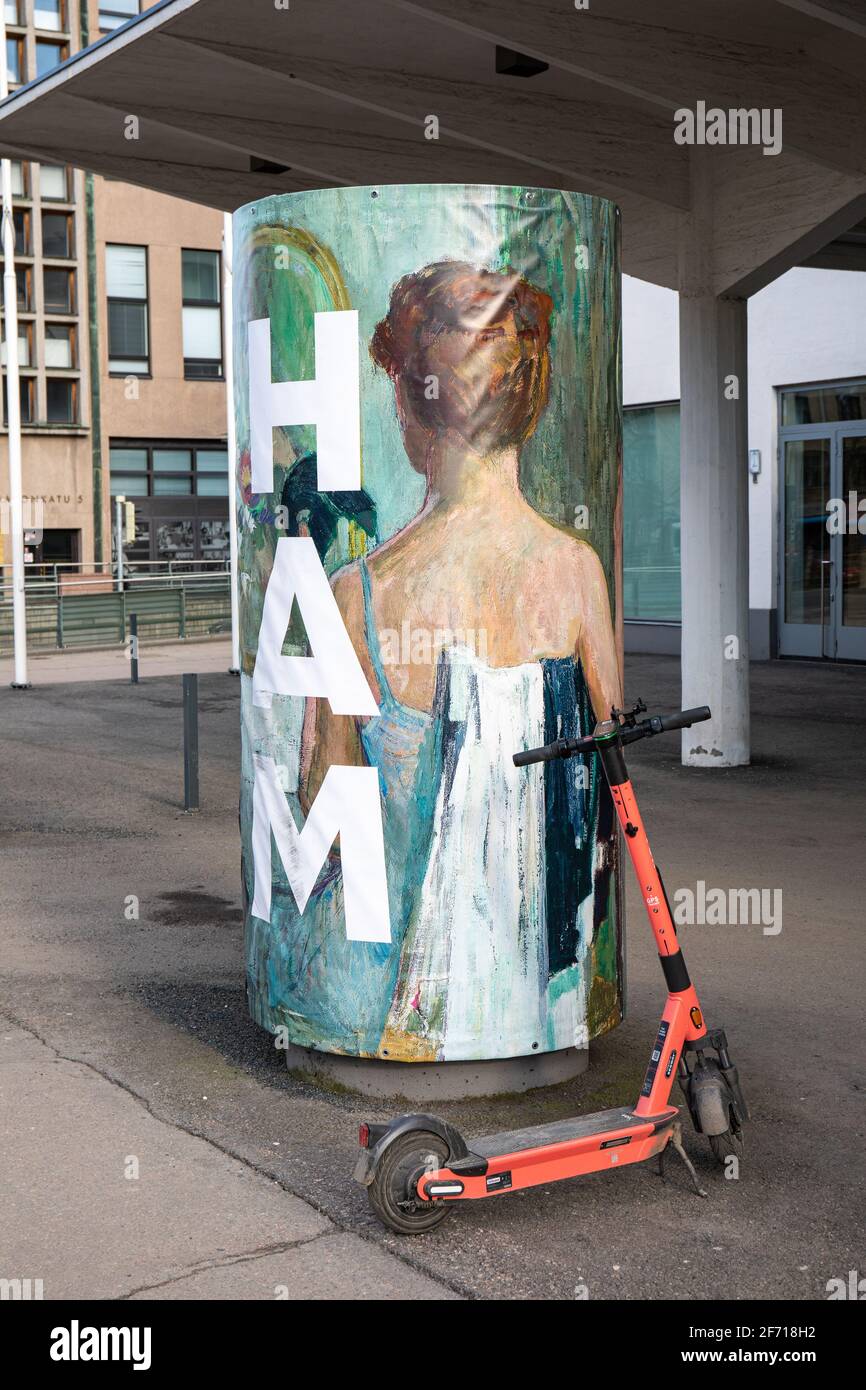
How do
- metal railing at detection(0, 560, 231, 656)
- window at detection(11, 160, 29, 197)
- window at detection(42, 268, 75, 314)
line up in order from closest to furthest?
metal railing at detection(0, 560, 231, 656) < window at detection(11, 160, 29, 197) < window at detection(42, 268, 75, 314)

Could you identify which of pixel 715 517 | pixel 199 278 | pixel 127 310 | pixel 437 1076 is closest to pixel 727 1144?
pixel 437 1076

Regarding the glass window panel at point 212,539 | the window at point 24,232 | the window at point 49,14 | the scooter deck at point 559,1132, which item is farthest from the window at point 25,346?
the scooter deck at point 559,1132

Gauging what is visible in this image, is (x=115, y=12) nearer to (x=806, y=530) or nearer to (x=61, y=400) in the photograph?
(x=61, y=400)

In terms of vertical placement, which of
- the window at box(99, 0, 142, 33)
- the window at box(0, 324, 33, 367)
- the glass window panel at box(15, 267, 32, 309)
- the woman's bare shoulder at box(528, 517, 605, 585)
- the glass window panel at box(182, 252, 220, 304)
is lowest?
the woman's bare shoulder at box(528, 517, 605, 585)

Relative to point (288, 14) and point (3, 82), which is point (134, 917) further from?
point (3, 82)

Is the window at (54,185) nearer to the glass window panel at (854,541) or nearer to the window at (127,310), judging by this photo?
the window at (127,310)

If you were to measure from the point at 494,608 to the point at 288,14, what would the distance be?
7034mm

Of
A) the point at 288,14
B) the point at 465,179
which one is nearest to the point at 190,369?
the point at 465,179

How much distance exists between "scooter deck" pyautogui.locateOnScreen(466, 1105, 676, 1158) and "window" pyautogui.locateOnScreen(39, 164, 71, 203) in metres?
39.9

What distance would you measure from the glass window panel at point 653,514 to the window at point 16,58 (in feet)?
70.7

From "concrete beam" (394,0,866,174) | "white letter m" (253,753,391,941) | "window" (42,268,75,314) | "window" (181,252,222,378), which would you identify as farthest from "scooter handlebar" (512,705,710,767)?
"window" (181,252,222,378)

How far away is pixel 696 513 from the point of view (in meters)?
13.4

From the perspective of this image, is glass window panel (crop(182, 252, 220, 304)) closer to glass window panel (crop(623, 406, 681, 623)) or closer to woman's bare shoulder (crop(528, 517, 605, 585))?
glass window panel (crop(623, 406, 681, 623))

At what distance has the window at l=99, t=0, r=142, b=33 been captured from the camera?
41125 mm
